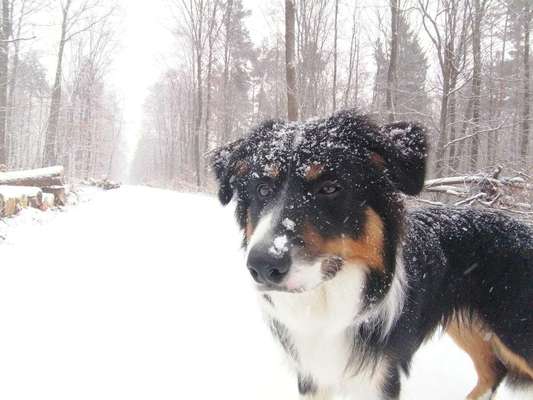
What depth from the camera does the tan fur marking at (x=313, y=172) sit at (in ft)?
6.66

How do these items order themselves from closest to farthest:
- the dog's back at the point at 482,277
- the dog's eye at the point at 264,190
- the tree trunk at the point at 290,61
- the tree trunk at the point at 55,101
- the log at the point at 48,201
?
the dog's eye at the point at 264,190, the dog's back at the point at 482,277, the tree trunk at the point at 290,61, the log at the point at 48,201, the tree trunk at the point at 55,101

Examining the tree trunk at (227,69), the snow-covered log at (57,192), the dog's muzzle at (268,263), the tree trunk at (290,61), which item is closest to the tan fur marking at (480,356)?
the dog's muzzle at (268,263)

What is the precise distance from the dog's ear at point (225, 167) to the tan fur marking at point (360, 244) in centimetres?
92

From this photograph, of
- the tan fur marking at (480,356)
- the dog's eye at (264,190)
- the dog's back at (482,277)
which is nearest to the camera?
the dog's eye at (264,190)

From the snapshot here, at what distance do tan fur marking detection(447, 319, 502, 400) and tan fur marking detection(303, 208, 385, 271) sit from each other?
3.92 ft

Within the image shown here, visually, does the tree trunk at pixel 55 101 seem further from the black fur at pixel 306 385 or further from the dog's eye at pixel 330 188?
the dog's eye at pixel 330 188

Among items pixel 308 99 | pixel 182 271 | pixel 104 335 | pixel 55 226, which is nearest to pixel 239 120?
pixel 308 99

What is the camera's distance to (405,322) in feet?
7.73

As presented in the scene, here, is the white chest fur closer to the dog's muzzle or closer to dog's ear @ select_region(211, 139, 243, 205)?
the dog's muzzle

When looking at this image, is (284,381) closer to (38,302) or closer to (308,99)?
(38,302)

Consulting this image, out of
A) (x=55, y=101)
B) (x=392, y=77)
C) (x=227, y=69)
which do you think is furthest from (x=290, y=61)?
(x=55, y=101)

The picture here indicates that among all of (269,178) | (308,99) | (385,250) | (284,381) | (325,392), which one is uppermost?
(308,99)

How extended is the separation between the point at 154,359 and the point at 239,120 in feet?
98.9

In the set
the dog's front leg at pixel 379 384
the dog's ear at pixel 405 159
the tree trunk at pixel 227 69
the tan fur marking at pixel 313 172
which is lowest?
the dog's front leg at pixel 379 384
